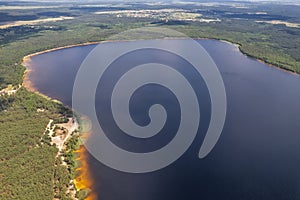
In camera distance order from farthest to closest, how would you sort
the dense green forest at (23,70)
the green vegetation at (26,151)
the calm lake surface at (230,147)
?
the calm lake surface at (230,147), the dense green forest at (23,70), the green vegetation at (26,151)

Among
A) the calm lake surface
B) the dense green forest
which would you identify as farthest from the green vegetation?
the calm lake surface

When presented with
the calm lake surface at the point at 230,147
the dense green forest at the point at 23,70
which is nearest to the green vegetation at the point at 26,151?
the dense green forest at the point at 23,70

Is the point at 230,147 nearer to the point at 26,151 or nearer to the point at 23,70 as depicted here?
the point at 26,151

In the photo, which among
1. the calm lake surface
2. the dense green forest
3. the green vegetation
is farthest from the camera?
the calm lake surface

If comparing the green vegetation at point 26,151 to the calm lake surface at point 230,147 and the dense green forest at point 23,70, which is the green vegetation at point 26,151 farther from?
the calm lake surface at point 230,147

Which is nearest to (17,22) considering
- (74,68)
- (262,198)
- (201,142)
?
(74,68)

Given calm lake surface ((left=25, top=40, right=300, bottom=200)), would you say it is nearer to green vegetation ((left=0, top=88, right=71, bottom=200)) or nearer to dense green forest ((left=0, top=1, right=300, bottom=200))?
dense green forest ((left=0, top=1, right=300, bottom=200))
